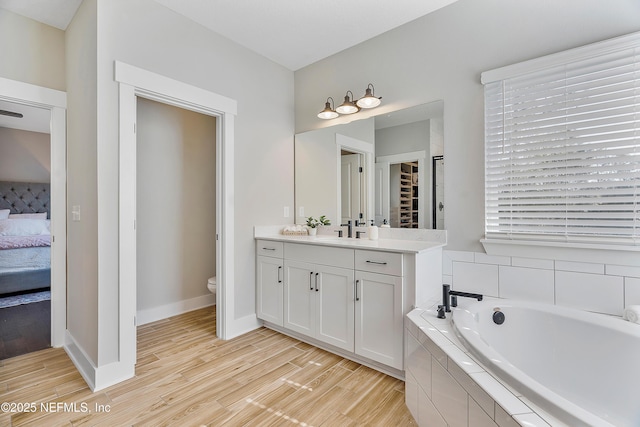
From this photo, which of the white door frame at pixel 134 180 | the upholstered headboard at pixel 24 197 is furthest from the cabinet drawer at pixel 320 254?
the upholstered headboard at pixel 24 197

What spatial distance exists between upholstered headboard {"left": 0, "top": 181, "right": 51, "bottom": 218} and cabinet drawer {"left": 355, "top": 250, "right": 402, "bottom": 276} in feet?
17.7

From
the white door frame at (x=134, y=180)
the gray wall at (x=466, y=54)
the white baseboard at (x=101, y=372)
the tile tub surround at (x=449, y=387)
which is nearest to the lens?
the tile tub surround at (x=449, y=387)

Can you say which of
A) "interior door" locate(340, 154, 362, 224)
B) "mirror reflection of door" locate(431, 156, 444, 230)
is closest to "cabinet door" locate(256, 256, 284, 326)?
"interior door" locate(340, 154, 362, 224)

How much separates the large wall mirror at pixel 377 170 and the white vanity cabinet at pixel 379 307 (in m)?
0.61

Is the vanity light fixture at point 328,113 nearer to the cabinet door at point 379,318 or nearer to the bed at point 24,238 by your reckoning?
the cabinet door at point 379,318

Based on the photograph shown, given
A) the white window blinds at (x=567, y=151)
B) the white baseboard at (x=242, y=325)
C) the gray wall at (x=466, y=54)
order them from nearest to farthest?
the white window blinds at (x=567, y=151)
the gray wall at (x=466, y=54)
the white baseboard at (x=242, y=325)

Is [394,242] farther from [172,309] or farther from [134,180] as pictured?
[172,309]

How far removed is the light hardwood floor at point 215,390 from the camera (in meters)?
1.68

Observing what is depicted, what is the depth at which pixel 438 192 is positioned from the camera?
234 cm

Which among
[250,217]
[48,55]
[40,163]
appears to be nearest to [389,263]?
[250,217]

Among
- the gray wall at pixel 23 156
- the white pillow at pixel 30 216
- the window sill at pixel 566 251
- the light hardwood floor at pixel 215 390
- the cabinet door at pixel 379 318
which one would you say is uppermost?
the gray wall at pixel 23 156

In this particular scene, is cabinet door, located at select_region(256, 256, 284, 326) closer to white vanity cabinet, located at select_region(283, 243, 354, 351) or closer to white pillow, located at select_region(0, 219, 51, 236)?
white vanity cabinet, located at select_region(283, 243, 354, 351)

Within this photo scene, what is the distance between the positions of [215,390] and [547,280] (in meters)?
2.22

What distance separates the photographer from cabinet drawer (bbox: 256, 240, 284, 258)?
274 cm
